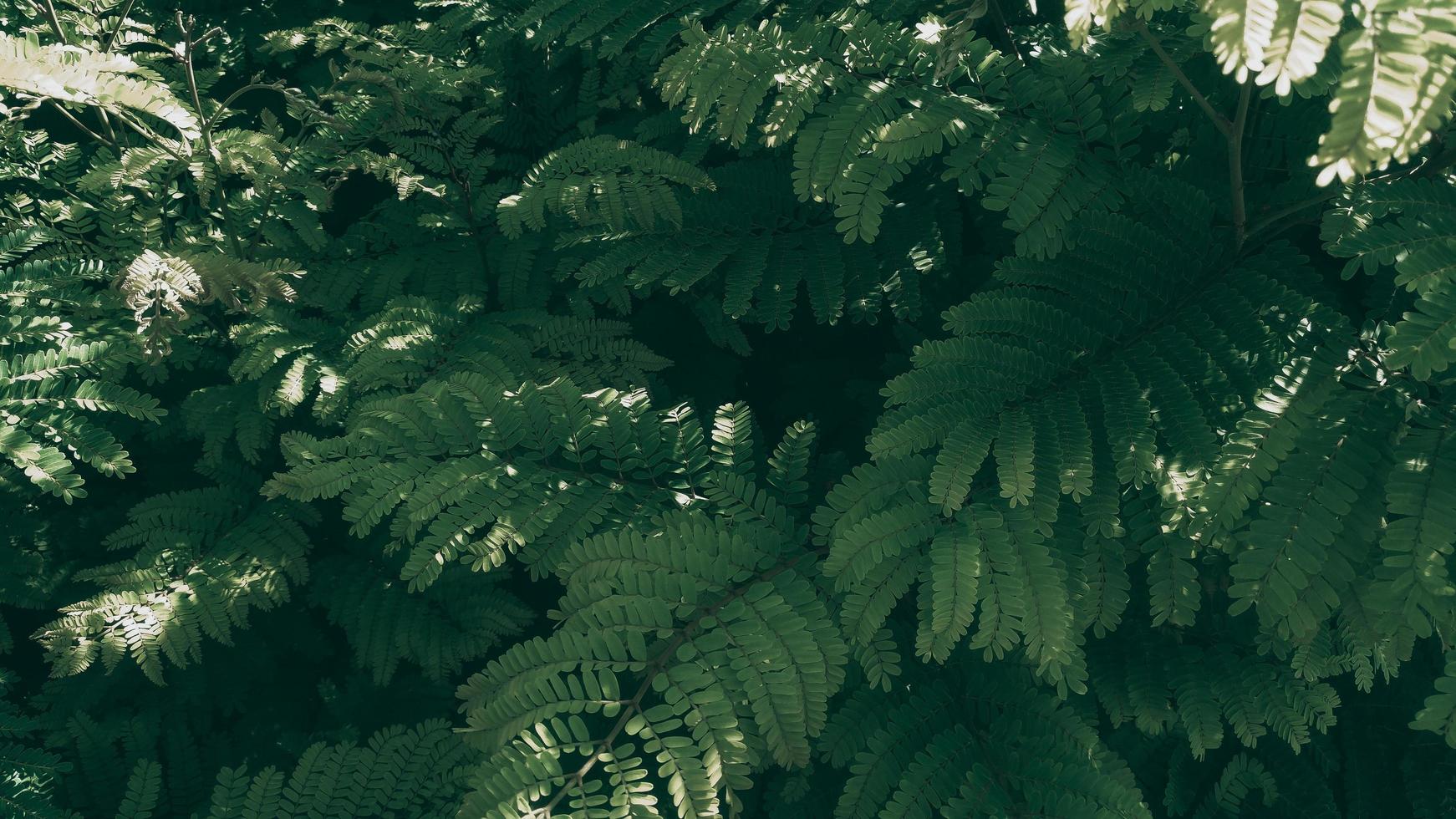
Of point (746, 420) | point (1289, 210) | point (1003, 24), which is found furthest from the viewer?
point (1003, 24)

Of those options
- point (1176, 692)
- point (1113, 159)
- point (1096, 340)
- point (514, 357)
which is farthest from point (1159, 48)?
point (514, 357)

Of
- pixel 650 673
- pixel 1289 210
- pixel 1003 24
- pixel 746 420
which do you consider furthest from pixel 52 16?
pixel 1289 210

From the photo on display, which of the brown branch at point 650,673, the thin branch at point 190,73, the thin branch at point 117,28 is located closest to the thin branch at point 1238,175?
the brown branch at point 650,673

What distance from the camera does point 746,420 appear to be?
2.38 m

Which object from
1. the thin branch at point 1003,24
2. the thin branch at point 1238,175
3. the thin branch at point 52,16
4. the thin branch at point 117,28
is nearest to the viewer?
the thin branch at point 1238,175

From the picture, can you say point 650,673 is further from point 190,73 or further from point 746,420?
point 190,73

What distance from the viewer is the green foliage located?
180cm

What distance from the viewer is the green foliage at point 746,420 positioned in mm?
1797

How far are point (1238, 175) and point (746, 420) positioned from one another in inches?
47.0

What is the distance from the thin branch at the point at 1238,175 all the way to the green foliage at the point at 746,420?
0.03ft

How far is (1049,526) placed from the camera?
1905mm

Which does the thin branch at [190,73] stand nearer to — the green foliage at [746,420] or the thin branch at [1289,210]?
the green foliage at [746,420]

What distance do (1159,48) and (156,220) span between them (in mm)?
2667

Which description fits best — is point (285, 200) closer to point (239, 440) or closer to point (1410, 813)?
point (239, 440)
